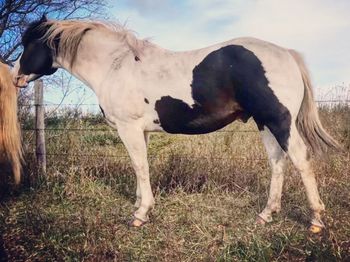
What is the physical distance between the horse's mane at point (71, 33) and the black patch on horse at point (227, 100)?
941mm

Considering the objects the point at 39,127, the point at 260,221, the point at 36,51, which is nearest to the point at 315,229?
the point at 260,221

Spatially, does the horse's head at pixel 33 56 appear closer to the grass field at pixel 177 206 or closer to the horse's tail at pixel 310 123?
the grass field at pixel 177 206

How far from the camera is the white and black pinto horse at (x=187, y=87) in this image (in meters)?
3.32

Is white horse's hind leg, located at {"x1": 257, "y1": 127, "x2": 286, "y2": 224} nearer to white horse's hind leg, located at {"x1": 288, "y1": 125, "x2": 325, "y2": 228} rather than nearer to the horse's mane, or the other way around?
white horse's hind leg, located at {"x1": 288, "y1": 125, "x2": 325, "y2": 228}

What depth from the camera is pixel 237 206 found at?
4.14m

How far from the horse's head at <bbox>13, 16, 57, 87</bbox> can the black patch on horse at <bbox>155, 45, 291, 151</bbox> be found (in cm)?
164

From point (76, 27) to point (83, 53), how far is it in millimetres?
345

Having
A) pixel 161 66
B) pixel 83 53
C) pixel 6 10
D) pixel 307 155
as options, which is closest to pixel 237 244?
pixel 307 155

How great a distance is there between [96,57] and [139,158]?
1296mm

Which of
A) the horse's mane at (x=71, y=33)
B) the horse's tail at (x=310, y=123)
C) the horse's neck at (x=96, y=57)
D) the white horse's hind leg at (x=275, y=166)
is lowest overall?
the white horse's hind leg at (x=275, y=166)

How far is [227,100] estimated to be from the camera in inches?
138

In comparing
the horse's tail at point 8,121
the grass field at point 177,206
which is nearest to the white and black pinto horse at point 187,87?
the grass field at point 177,206

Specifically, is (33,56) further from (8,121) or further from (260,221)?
(260,221)

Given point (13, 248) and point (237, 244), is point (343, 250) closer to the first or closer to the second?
point (237, 244)
